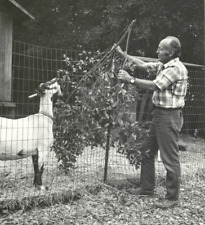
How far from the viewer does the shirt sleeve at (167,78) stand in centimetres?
463

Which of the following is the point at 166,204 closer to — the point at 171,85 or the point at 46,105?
the point at 171,85

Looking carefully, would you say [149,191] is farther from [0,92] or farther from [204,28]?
[204,28]

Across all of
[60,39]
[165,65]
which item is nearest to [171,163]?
[165,65]

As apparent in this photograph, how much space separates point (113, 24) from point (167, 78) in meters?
8.52

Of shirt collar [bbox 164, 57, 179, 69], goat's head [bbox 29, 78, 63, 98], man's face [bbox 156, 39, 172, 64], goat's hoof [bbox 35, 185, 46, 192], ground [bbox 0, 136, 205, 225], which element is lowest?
ground [bbox 0, 136, 205, 225]

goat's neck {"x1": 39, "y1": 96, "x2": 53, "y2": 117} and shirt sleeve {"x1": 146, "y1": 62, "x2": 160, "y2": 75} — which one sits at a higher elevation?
shirt sleeve {"x1": 146, "y1": 62, "x2": 160, "y2": 75}

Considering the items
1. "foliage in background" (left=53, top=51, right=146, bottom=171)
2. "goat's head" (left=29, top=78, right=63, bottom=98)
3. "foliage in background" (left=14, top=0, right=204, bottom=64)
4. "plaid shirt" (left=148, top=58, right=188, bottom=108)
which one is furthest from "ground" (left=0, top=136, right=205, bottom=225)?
"foliage in background" (left=14, top=0, right=204, bottom=64)

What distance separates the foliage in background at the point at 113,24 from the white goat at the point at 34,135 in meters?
7.24

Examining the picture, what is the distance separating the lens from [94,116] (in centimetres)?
546

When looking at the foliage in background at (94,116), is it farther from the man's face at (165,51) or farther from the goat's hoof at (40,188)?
the man's face at (165,51)

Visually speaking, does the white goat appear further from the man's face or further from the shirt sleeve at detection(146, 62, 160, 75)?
the man's face

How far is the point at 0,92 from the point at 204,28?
7775 mm

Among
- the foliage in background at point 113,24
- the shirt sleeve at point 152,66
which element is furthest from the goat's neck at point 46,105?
the foliage in background at point 113,24

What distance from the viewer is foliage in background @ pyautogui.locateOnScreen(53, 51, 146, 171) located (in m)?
5.38
